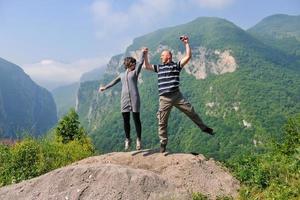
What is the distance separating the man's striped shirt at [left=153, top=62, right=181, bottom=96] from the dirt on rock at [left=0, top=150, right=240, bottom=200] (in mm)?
1676

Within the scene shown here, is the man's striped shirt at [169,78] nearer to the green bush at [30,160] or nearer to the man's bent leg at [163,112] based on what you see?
the man's bent leg at [163,112]

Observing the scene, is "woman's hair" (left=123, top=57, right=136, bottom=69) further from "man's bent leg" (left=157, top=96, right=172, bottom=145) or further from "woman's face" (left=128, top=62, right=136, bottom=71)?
"man's bent leg" (left=157, top=96, right=172, bottom=145)

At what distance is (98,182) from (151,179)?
1.16 metres

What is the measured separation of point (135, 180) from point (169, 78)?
2.58 meters

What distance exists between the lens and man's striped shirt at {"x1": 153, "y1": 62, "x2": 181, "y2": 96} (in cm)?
1147

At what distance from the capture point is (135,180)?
1045cm

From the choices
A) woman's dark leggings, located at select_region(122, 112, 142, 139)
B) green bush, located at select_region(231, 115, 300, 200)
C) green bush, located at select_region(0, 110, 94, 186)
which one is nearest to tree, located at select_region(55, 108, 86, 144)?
green bush, located at select_region(0, 110, 94, 186)

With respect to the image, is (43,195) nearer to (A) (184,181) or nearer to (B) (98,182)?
(B) (98,182)

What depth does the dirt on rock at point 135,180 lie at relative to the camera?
10.3 metres

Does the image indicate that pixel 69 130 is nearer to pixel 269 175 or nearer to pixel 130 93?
pixel 130 93

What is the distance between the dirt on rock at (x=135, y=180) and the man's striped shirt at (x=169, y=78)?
168 centimetres

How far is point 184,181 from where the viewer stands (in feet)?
35.3

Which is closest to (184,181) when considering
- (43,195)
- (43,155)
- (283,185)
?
(283,185)

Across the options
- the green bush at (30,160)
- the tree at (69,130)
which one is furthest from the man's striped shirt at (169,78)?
Answer: the tree at (69,130)
